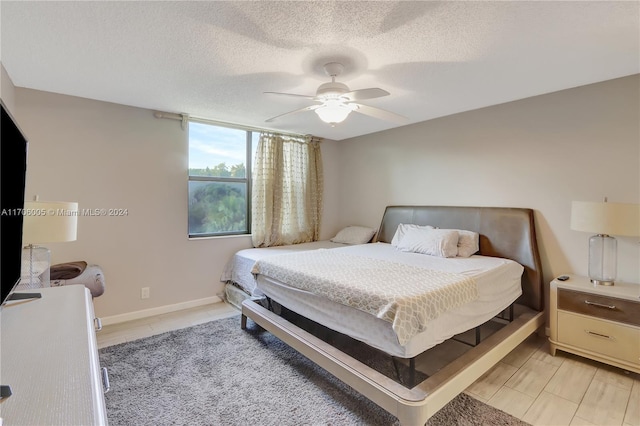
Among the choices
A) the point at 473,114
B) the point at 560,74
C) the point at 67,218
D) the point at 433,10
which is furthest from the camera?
the point at 473,114

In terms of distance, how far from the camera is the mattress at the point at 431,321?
178 centimetres

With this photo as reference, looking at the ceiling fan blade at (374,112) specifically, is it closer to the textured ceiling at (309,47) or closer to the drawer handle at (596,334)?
the textured ceiling at (309,47)

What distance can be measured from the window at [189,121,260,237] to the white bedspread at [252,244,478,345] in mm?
1381

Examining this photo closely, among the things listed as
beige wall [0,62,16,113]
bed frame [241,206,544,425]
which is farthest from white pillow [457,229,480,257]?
beige wall [0,62,16,113]

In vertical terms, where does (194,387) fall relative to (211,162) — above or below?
below

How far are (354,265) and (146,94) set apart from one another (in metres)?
2.50

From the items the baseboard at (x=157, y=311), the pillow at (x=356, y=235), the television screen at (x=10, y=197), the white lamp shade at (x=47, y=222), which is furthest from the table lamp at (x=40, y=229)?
the pillow at (x=356, y=235)

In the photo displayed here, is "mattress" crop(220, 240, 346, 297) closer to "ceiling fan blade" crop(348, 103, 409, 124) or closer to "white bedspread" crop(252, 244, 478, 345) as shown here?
"white bedspread" crop(252, 244, 478, 345)

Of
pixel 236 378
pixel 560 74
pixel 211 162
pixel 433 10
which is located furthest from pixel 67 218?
pixel 560 74

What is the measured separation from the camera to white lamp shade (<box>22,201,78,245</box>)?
194 cm

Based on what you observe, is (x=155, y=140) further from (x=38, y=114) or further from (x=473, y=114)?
(x=473, y=114)

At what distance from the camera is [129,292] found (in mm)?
3258

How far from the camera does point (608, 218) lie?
7.62 feet

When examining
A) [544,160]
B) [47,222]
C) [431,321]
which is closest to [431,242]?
[544,160]
